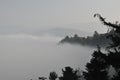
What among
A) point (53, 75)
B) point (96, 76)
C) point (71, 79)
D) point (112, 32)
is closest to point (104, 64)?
point (112, 32)

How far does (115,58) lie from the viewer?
963 inches

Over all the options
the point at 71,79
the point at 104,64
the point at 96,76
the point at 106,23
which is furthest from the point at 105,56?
the point at 71,79

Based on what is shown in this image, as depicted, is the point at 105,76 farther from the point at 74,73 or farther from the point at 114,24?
the point at 114,24

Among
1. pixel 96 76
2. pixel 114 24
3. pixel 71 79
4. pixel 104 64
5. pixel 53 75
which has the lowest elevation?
pixel 104 64

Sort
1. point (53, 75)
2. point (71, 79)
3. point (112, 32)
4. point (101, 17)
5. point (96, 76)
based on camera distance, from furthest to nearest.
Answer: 1. point (53, 75)
2. point (71, 79)
3. point (96, 76)
4. point (112, 32)
5. point (101, 17)

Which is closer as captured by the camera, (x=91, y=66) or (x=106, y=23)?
(x=106, y=23)

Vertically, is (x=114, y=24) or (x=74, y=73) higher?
(x=74, y=73)

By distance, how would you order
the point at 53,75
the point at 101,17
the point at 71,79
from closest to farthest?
the point at 101,17, the point at 71,79, the point at 53,75

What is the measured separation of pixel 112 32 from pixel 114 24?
1694 mm

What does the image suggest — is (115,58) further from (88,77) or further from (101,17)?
(88,77)

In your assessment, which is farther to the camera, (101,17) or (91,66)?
(91,66)

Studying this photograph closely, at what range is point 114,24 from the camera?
24188mm

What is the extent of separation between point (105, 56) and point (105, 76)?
1955cm

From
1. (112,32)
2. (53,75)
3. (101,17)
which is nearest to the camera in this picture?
(101,17)
